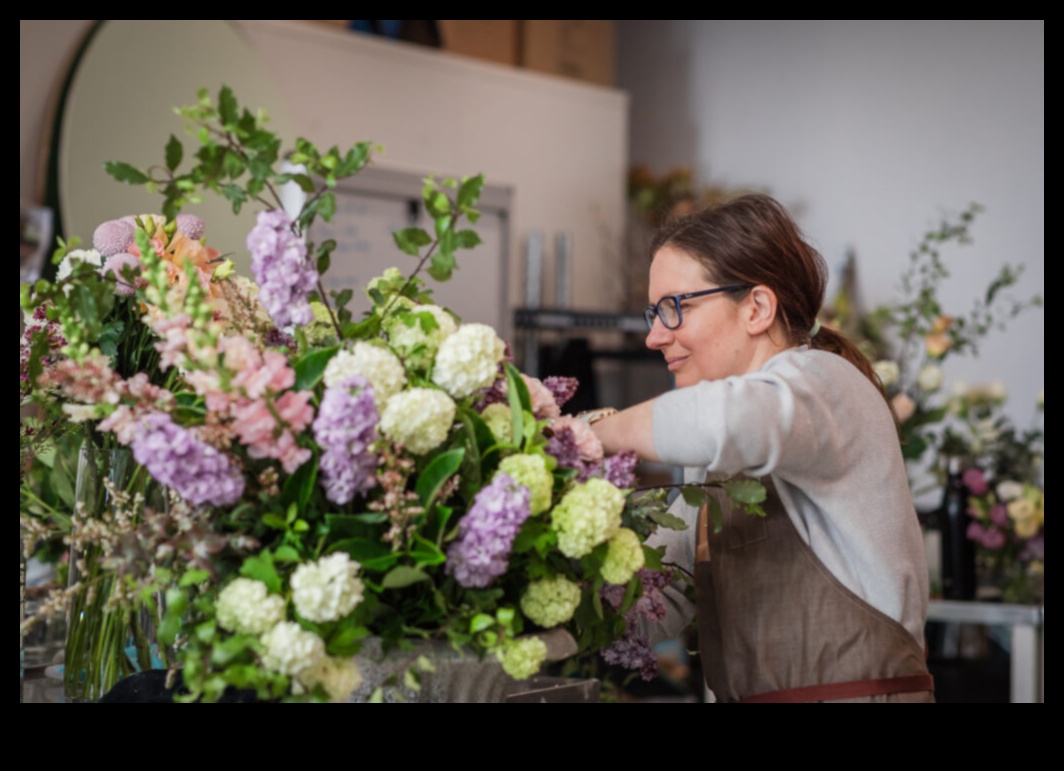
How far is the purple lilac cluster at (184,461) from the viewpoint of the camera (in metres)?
0.81

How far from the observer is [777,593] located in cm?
123

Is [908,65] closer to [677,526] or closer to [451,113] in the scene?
[451,113]

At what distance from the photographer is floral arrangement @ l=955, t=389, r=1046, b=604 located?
8.57ft

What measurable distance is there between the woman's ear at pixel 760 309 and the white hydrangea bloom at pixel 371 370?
21.5 inches

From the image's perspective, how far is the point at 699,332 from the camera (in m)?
1.32

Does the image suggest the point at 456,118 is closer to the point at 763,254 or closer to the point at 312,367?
the point at 763,254

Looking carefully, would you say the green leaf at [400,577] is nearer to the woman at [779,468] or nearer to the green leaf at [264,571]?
the green leaf at [264,571]

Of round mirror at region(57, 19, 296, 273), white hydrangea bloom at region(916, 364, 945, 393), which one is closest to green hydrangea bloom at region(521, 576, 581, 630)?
white hydrangea bloom at region(916, 364, 945, 393)

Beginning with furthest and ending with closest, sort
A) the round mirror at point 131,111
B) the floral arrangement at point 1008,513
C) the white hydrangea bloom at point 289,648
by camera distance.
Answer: the round mirror at point 131,111
the floral arrangement at point 1008,513
the white hydrangea bloom at point 289,648

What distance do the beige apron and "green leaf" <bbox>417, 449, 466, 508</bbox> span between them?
462mm

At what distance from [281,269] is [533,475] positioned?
24cm

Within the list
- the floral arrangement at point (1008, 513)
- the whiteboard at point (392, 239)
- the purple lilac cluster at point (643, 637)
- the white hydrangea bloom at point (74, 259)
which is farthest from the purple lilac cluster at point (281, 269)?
the whiteboard at point (392, 239)

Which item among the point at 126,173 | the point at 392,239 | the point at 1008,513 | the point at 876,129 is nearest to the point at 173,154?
the point at 126,173

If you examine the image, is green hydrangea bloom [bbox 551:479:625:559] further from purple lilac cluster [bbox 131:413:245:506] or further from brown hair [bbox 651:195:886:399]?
brown hair [bbox 651:195:886:399]
